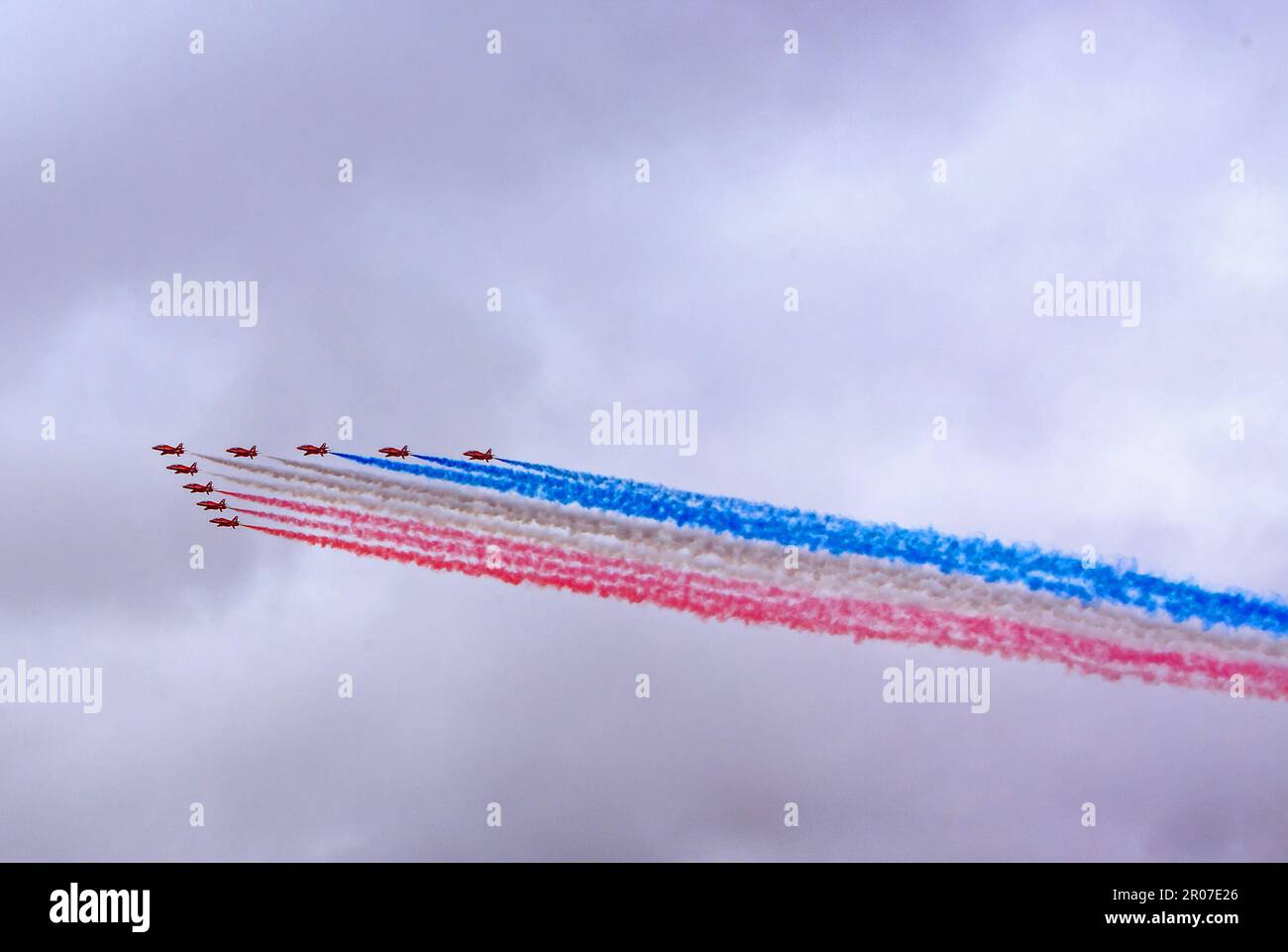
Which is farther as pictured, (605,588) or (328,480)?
(328,480)

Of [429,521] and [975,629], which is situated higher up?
[429,521]

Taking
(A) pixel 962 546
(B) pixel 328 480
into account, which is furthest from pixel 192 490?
(A) pixel 962 546

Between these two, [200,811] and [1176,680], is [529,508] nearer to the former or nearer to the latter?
[200,811]

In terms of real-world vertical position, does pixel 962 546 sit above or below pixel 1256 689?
above

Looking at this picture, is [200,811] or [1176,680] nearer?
[1176,680]

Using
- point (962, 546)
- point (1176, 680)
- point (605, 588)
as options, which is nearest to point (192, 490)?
point (605, 588)

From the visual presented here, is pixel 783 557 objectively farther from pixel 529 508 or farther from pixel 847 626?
pixel 529 508
